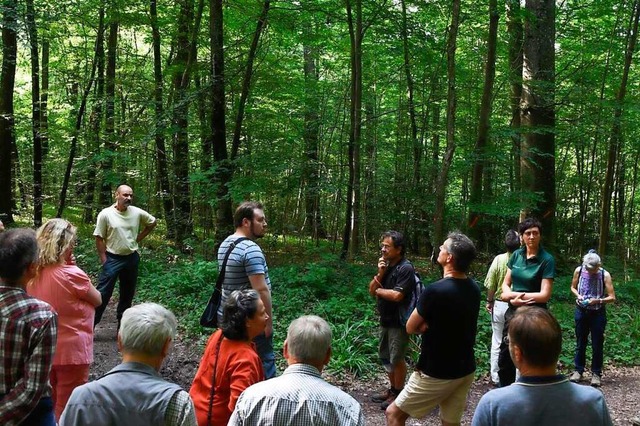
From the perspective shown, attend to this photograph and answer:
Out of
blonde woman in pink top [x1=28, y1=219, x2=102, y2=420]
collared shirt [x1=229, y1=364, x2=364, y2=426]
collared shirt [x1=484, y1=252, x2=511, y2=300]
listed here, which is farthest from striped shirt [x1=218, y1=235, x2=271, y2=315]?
collared shirt [x1=484, y1=252, x2=511, y2=300]

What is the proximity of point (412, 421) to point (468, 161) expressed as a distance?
5.60 metres

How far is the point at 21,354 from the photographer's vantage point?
248 centimetres

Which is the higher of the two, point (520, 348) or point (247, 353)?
point (520, 348)

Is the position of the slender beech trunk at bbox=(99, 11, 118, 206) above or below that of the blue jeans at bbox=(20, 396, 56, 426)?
above

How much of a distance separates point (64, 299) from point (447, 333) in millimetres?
2720

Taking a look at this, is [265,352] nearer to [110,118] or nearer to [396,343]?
[396,343]

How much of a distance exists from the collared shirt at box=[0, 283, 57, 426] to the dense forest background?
6904 millimetres

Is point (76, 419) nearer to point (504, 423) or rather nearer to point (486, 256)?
point (504, 423)

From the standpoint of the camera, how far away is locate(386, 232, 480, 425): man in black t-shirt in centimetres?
361

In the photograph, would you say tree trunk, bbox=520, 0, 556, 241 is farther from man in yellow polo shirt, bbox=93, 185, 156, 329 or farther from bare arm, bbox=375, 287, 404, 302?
man in yellow polo shirt, bbox=93, 185, 156, 329

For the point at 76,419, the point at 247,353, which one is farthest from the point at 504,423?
the point at 76,419

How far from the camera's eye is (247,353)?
2.69 meters

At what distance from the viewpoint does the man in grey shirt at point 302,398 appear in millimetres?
2141

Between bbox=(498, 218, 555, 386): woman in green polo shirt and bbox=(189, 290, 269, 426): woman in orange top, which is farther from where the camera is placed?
bbox=(498, 218, 555, 386): woman in green polo shirt
